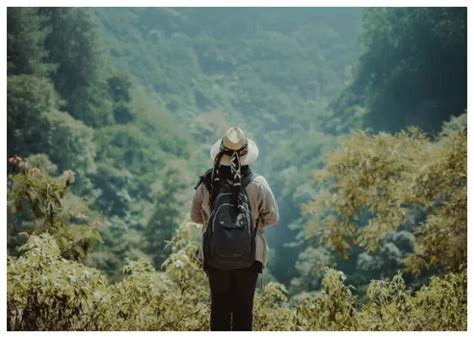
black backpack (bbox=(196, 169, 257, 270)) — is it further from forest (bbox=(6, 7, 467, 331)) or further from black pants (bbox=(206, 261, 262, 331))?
forest (bbox=(6, 7, 467, 331))

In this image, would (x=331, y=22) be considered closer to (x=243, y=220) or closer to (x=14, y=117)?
(x=14, y=117)

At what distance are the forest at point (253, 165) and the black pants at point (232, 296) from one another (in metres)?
0.89

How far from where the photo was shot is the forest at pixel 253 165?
12.6ft

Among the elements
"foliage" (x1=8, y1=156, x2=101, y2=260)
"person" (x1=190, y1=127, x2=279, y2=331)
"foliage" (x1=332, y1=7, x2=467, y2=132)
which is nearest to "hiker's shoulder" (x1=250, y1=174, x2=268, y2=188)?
"person" (x1=190, y1=127, x2=279, y2=331)

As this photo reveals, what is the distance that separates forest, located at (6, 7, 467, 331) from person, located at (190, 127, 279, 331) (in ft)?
2.95

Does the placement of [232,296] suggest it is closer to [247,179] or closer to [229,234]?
[229,234]

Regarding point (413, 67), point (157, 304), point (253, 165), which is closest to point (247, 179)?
point (157, 304)

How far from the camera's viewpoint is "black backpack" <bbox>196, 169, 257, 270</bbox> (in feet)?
8.75

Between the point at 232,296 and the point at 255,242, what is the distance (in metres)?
0.26

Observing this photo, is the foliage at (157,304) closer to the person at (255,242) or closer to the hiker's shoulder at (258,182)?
the person at (255,242)

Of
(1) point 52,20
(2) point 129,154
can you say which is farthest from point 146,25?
(1) point 52,20

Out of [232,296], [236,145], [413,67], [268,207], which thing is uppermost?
[413,67]

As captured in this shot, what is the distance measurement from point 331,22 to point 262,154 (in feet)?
66.3

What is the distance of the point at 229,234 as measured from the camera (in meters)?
2.68
